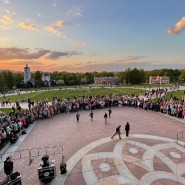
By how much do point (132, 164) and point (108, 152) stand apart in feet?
8.09

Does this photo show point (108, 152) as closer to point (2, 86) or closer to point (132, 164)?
point (132, 164)

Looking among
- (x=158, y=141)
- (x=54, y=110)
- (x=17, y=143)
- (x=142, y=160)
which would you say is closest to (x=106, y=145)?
(x=142, y=160)

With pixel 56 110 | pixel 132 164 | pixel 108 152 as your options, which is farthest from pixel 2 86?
pixel 132 164

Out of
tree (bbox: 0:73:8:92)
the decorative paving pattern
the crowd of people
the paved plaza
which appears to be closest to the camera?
the decorative paving pattern

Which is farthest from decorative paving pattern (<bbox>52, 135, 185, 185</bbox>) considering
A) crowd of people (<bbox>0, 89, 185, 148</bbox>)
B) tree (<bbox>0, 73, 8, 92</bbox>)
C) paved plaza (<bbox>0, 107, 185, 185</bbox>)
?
tree (<bbox>0, 73, 8, 92</bbox>)

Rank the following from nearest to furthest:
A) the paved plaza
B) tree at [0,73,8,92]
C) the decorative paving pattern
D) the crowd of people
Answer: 1. the decorative paving pattern
2. the paved plaza
3. the crowd of people
4. tree at [0,73,8,92]

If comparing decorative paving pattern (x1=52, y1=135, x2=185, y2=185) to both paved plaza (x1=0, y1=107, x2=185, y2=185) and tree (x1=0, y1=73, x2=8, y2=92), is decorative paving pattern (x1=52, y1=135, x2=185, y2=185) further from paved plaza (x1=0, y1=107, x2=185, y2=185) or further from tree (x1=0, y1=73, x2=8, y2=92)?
tree (x1=0, y1=73, x2=8, y2=92)

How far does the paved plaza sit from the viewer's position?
1298cm

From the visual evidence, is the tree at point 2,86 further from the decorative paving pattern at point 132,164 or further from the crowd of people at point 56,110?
the decorative paving pattern at point 132,164

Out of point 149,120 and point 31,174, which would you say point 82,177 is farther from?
point 149,120

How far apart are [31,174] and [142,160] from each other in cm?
782

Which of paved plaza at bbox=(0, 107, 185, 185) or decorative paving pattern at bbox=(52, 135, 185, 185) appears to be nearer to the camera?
decorative paving pattern at bbox=(52, 135, 185, 185)

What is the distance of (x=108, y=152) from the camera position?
1647 cm

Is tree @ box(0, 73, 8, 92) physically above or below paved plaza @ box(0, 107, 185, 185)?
above
